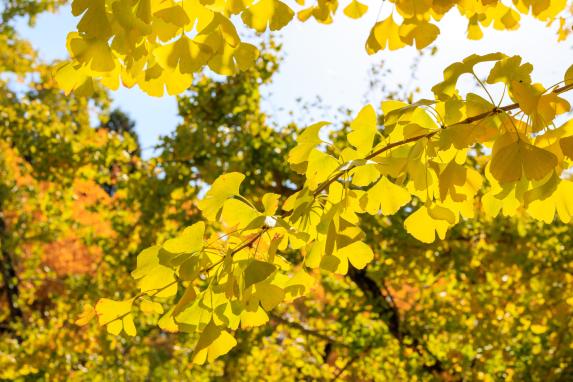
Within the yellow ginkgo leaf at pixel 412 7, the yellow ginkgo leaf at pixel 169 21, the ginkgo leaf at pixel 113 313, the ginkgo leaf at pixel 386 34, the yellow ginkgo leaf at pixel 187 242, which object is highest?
the ginkgo leaf at pixel 386 34

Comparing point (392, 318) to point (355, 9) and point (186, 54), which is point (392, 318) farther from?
point (186, 54)

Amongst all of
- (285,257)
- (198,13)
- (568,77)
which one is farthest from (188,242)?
(285,257)

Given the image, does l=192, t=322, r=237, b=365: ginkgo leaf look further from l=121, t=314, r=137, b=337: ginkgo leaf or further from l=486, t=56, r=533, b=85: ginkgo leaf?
l=486, t=56, r=533, b=85: ginkgo leaf

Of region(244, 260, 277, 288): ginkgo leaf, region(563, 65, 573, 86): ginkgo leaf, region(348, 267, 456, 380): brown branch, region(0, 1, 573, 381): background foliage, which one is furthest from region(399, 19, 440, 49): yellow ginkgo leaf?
region(348, 267, 456, 380): brown branch

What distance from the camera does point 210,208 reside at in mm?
1048

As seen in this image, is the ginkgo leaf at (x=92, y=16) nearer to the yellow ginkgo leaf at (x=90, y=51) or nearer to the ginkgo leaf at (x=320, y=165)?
the yellow ginkgo leaf at (x=90, y=51)

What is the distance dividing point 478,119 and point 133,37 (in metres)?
0.53

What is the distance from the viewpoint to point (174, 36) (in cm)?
95

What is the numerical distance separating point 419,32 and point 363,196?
31 cm

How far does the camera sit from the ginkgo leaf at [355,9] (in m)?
1.38

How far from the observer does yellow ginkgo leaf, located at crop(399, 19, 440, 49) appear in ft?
3.38

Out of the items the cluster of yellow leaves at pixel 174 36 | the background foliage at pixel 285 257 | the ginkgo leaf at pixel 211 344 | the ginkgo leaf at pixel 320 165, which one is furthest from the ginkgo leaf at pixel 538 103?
the background foliage at pixel 285 257

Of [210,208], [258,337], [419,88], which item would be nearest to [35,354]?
[258,337]

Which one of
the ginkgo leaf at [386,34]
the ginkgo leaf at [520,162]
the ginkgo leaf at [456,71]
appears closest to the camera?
the ginkgo leaf at [520,162]
